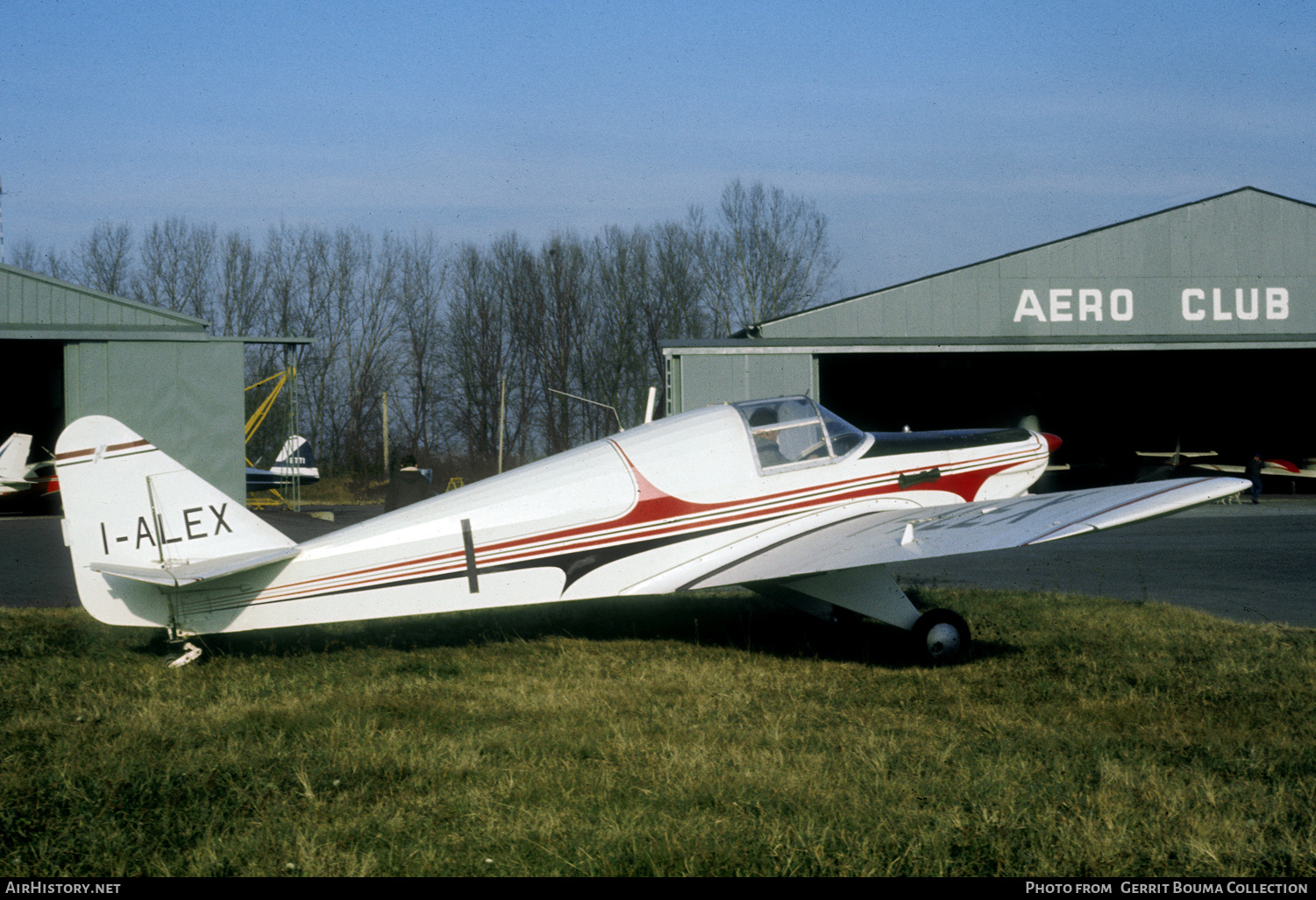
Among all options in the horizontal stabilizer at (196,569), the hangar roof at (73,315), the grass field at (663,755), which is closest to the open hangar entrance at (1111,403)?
the hangar roof at (73,315)

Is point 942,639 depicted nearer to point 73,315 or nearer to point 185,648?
point 185,648

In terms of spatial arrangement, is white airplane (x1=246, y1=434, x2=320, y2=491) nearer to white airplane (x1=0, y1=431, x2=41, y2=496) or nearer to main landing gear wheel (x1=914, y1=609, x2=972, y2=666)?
white airplane (x1=0, y1=431, x2=41, y2=496)

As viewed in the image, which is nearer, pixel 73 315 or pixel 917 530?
pixel 917 530

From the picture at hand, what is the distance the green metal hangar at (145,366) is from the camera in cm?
1870

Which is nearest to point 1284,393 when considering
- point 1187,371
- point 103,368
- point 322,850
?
point 1187,371

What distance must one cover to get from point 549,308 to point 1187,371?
26626 mm

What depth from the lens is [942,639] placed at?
6.32 metres

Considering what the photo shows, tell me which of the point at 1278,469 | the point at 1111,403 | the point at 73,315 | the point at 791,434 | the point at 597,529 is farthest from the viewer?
the point at 1111,403

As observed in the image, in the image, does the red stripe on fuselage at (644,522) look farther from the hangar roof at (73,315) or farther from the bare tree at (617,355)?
the bare tree at (617,355)

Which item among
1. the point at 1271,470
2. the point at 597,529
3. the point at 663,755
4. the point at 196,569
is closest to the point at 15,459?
the point at 196,569

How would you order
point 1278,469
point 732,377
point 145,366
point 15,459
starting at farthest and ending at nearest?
point 1278,469 → point 15,459 → point 732,377 → point 145,366

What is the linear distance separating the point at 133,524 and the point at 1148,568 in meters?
10.9

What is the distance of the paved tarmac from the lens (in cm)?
931

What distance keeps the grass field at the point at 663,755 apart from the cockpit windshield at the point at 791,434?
54.0 inches
